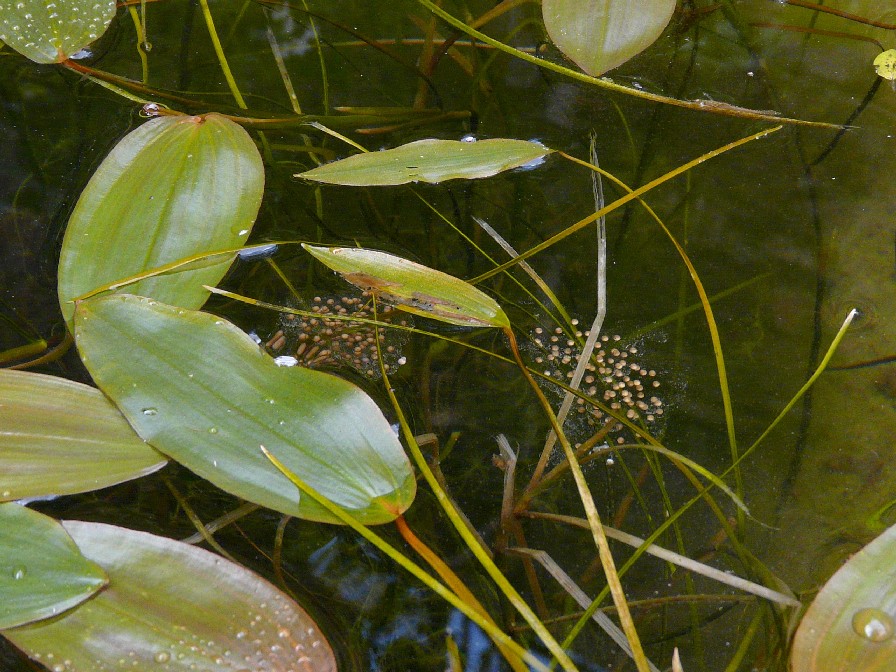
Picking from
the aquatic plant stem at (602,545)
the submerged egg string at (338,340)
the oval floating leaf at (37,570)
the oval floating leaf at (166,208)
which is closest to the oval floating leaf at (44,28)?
the oval floating leaf at (166,208)

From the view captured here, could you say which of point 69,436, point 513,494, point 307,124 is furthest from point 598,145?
point 69,436

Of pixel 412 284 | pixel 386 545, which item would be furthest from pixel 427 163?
pixel 386 545

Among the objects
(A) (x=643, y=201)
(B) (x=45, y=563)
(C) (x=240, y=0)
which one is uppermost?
(C) (x=240, y=0)

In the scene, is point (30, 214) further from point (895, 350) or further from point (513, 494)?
point (895, 350)

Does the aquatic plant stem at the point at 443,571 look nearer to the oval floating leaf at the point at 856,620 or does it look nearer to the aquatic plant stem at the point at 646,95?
the oval floating leaf at the point at 856,620

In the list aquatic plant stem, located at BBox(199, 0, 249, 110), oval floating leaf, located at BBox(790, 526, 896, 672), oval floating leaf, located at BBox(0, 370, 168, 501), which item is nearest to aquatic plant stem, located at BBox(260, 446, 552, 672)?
oval floating leaf, located at BBox(0, 370, 168, 501)

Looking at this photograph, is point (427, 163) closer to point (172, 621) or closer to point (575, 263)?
point (575, 263)

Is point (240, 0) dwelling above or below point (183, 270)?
above
